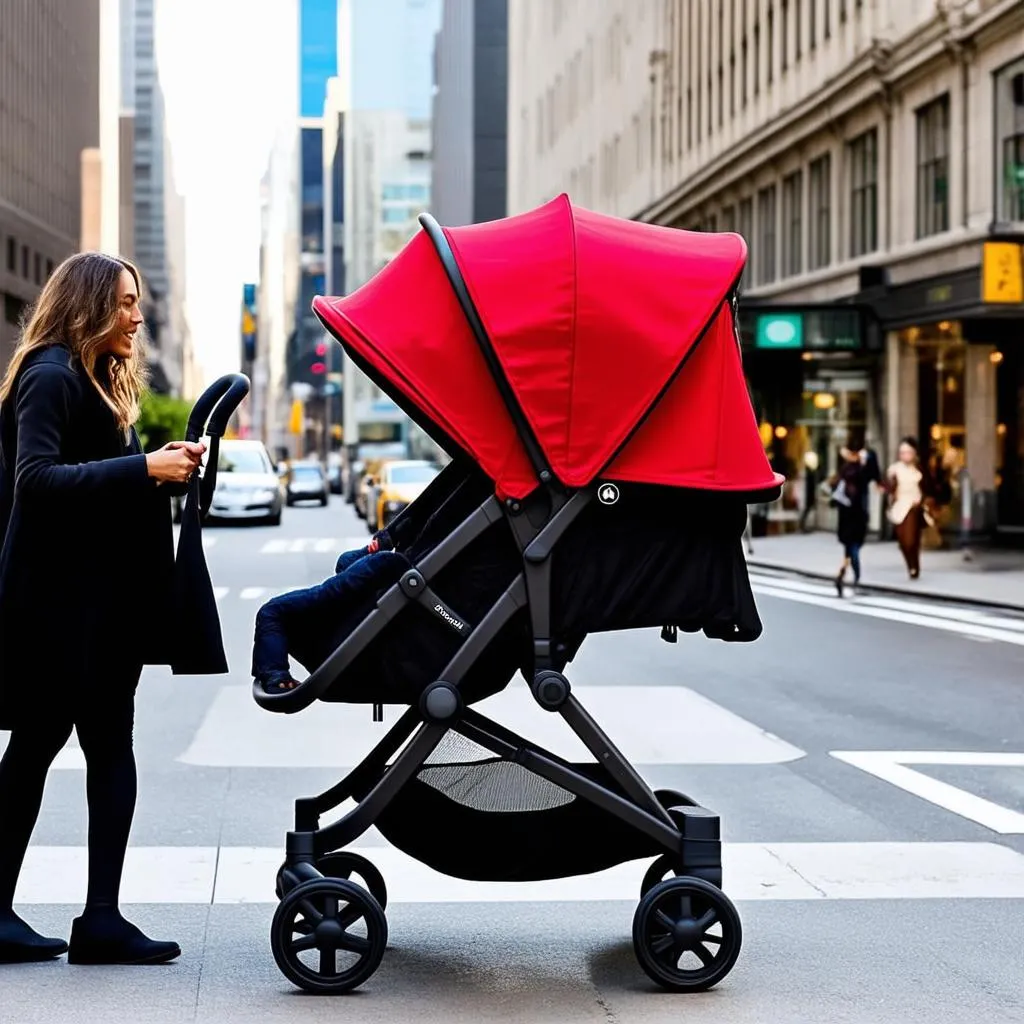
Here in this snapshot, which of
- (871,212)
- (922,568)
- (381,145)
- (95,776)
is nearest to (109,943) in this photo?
(95,776)

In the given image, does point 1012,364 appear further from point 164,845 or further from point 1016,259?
point 164,845

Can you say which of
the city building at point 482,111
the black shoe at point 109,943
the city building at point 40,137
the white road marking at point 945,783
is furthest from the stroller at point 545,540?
the city building at point 482,111

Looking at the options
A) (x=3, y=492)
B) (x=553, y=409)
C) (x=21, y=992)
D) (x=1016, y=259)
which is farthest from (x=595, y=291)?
(x=1016, y=259)

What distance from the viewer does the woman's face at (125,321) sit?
5.05m

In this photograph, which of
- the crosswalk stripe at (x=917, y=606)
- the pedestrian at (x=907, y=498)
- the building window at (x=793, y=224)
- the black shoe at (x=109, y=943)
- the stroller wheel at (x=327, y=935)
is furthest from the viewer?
the building window at (x=793, y=224)

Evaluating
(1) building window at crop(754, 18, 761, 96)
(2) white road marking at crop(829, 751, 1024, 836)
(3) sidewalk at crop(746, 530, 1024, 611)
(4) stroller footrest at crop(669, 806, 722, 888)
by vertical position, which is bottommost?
(2) white road marking at crop(829, 751, 1024, 836)

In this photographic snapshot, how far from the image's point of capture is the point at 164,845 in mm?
6844

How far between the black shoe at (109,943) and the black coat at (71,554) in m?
0.58

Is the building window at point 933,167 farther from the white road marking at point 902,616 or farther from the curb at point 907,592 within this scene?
the white road marking at point 902,616

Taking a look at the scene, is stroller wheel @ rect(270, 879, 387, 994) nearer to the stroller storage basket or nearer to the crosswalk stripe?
the stroller storage basket

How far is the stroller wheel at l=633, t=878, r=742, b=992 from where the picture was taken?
4.83 meters

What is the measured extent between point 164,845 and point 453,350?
280cm

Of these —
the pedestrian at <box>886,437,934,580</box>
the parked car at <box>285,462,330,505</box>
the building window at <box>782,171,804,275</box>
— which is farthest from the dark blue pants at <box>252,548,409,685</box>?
the parked car at <box>285,462,330,505</box>

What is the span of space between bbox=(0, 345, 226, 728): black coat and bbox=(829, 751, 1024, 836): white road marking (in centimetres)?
379
